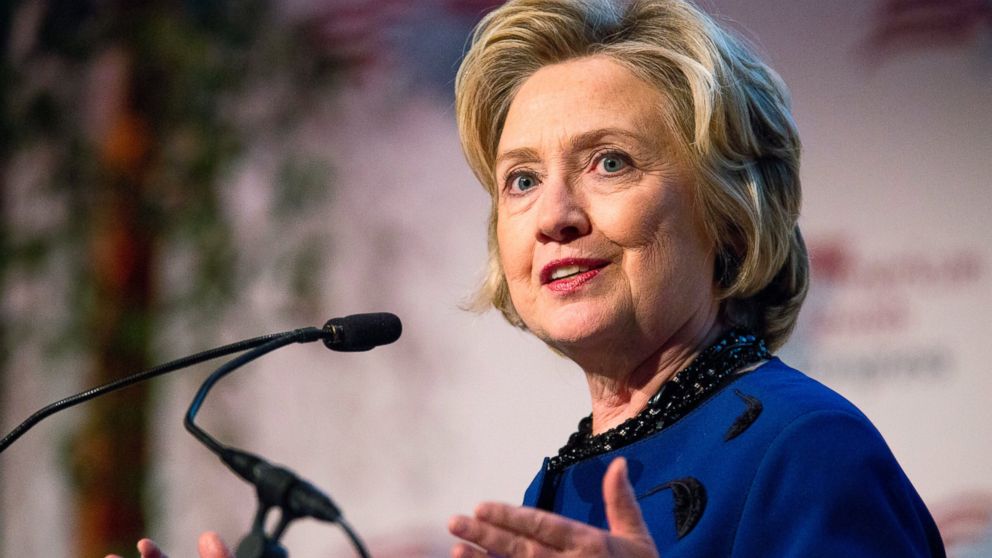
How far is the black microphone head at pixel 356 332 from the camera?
153 centimetres

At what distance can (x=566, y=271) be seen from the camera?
1.85 meters

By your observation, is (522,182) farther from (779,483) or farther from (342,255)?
(342,255)

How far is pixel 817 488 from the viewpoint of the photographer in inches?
55.3

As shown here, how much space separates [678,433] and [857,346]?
4.50ft

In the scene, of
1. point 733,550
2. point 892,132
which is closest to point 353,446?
point 892,132

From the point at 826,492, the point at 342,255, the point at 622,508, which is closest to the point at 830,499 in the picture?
the point at 826,492

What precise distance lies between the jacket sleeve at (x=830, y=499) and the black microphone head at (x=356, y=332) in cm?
51

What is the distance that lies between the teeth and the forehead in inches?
8.2

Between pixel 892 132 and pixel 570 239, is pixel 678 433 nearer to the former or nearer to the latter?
pixel 570 239

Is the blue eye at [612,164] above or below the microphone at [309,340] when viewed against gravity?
above

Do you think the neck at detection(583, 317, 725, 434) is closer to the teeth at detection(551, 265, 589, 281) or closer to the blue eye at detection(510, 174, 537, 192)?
the teeth at detection(551, 265, 589, 281)

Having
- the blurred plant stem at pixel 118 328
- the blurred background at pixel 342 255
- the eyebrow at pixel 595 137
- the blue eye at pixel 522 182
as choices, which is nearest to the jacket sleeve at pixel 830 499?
the eyebrow at pixel 595 137

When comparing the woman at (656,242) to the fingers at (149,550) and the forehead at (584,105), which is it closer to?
the forehead at (584,105)

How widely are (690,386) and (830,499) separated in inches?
16.5
